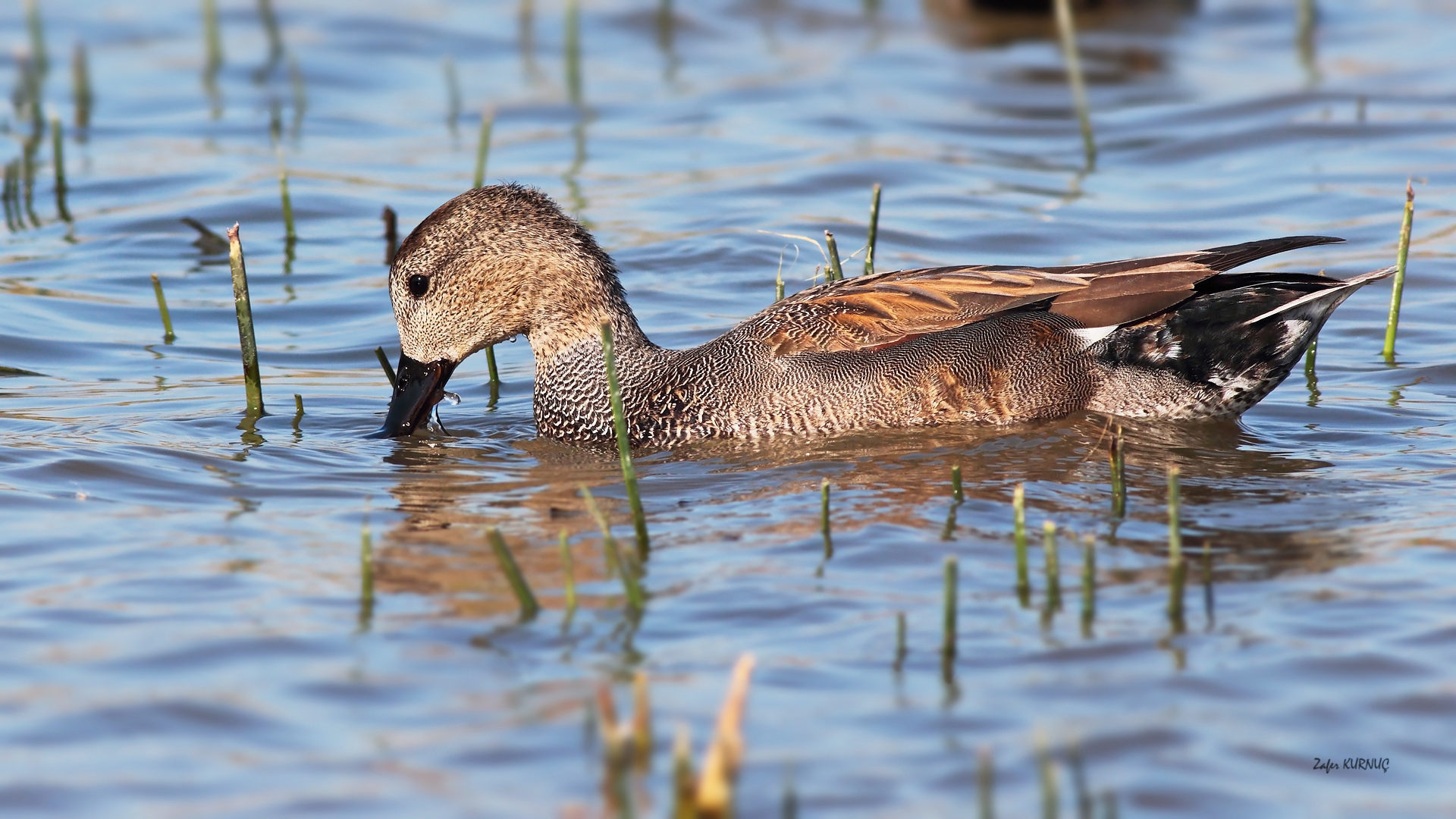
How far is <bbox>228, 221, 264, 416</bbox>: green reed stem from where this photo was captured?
5699 mm

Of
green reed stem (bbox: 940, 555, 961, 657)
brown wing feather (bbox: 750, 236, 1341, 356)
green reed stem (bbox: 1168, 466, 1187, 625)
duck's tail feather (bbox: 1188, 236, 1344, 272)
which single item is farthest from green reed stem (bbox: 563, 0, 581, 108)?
green reed stem (bbox: 940, 555, 961, 657)

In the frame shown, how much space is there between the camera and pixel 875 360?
5801mm

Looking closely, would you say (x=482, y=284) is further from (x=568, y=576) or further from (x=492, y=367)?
(x=568, y=576)

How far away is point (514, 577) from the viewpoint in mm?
4031

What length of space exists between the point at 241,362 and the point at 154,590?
9.51 feet

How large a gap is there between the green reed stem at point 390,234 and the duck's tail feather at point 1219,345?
3853mm

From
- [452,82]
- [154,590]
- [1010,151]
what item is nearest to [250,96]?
[452,82]

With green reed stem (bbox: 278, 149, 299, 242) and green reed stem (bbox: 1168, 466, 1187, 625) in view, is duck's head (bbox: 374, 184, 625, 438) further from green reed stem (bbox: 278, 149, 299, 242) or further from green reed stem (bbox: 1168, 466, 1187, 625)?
green reed stem (bbox: 1168, 466, 1187, 625)

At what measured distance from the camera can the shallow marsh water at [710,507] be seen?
351 cm

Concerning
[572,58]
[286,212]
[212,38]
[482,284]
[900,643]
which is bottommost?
[900,643]

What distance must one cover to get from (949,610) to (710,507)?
5.32 feet

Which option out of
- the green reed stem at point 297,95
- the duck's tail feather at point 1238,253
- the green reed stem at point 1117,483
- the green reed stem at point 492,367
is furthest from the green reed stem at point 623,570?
the green reed stem at point 297,95

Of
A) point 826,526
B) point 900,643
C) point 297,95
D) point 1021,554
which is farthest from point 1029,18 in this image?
point 900,643

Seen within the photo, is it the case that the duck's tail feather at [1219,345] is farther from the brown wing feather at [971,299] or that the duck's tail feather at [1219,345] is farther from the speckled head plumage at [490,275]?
the speckled head plumage at [490,275]
